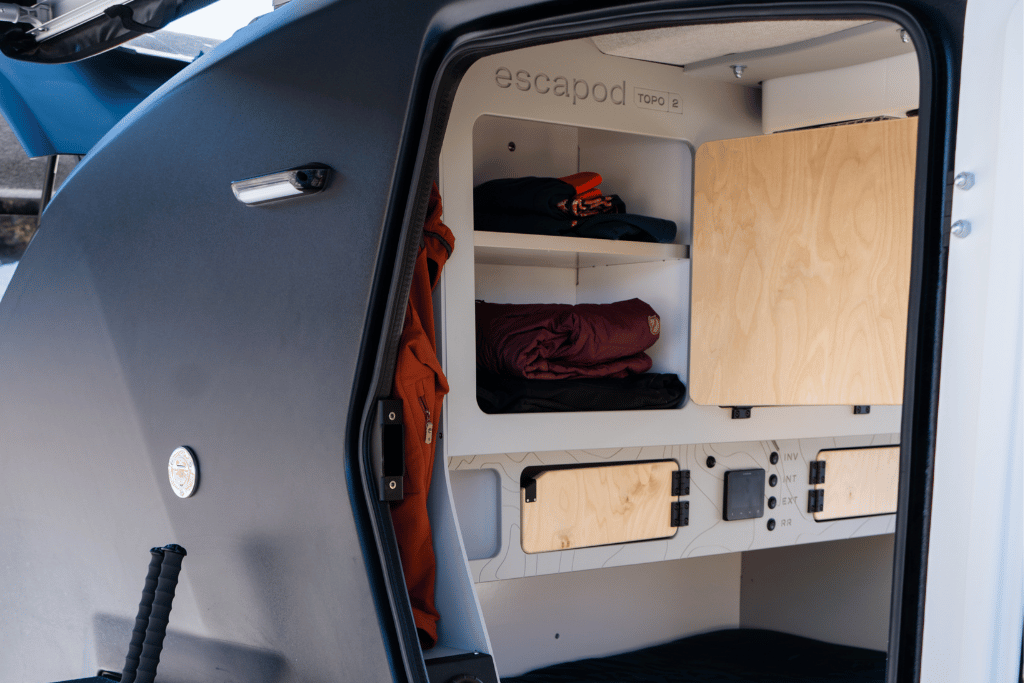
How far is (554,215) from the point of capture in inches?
94.5

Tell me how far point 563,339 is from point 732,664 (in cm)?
151

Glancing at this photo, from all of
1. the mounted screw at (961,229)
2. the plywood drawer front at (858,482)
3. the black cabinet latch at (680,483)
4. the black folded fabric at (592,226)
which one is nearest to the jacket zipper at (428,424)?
the black folded fabric at (592,226)

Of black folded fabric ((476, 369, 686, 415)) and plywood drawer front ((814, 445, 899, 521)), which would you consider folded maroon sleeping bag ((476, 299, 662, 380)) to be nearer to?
black folded fabric ((476, 369, 686, 415))

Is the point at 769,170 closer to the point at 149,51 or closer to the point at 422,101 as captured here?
the point at 422,101

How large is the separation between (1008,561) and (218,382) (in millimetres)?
1392

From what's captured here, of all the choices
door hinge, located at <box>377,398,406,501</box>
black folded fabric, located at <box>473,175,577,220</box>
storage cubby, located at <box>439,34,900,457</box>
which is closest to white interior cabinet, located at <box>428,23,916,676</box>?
storage cubby, located at <box>439,34,900,457</box>

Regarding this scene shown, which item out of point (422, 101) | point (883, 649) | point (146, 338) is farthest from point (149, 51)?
point (883, 649)

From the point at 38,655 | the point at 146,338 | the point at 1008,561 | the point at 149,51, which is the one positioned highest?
the point at 149,51

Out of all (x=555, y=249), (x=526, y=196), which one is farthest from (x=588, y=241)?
(x=526, y=196)

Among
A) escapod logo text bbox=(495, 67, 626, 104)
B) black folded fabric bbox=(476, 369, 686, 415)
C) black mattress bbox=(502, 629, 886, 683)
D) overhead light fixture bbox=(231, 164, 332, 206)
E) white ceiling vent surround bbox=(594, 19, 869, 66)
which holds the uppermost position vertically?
white ceiling vent surround bbox=(594, 19, 869, 66)

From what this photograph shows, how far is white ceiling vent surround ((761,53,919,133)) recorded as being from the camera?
93.7 inches

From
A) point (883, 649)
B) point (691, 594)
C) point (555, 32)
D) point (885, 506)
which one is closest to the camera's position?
point (555, 32)

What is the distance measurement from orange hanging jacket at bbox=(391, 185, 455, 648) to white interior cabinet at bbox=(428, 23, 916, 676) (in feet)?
0.19

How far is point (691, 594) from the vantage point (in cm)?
356
